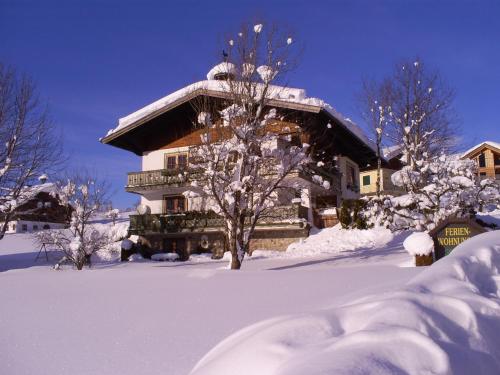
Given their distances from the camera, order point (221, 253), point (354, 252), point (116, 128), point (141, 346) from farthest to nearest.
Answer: point (116, 128)
point (221, 253)
point (354, 252)
point (141, 346)

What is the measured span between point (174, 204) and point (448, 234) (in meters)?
18.6

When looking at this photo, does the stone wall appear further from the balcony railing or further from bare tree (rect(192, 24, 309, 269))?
bare tree (rect(192, 24, 309, 269))

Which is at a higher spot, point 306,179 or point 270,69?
point 270,69

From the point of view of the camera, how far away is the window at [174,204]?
25.1 metres

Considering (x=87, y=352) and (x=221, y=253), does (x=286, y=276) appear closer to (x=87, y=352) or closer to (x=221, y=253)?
(x=87, y=352)

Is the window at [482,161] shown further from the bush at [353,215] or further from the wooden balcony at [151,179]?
the wooden balcony at [151,179]

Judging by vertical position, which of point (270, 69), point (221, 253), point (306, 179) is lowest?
point (221, 253)

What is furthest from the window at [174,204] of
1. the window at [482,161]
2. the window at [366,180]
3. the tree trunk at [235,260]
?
the window at [482,161]

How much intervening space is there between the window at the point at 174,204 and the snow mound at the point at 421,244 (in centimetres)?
1765

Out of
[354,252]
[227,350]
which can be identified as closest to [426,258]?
[227,350]

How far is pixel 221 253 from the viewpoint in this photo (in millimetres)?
22906

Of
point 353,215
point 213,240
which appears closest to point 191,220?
point 213,240

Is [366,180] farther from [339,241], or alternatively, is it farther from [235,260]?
[235,260]

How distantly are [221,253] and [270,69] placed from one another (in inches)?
467
